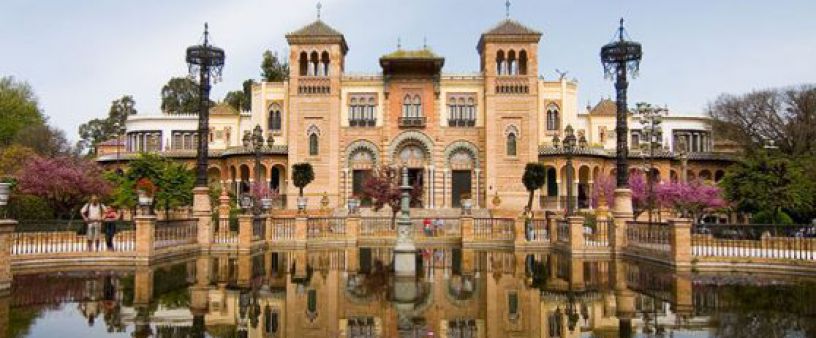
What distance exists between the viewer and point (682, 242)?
15812 mm

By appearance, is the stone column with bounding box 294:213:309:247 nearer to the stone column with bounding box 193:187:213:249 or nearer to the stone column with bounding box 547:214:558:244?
the stone column with bounding box 193:187:213:249

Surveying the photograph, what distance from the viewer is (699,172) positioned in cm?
5191

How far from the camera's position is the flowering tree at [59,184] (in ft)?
100.0

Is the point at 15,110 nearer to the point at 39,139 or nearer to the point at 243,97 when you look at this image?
the point at 39,139

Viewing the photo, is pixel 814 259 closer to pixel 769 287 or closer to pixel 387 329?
pixel 769 287

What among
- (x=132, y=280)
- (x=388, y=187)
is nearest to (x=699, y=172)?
(x=388, y=187)

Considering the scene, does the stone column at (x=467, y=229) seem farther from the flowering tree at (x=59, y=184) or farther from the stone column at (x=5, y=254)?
the flowering tree at (x=59, y=184)

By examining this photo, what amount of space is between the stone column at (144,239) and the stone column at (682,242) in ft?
38.5

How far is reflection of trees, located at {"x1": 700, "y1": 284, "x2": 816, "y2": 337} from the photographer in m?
8.49

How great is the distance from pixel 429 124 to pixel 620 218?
2778cm

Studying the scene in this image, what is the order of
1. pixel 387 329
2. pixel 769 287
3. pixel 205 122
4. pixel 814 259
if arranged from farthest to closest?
pixel 205 122 → pixel 814 259 → pixel 769 287 → pixel 387 329

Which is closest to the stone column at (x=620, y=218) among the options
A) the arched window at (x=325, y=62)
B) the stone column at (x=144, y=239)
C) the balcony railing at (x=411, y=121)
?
the stone column at (x=144, y=239)

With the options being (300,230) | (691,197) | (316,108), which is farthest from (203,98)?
(691,197)

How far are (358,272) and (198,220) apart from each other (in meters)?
7.38
